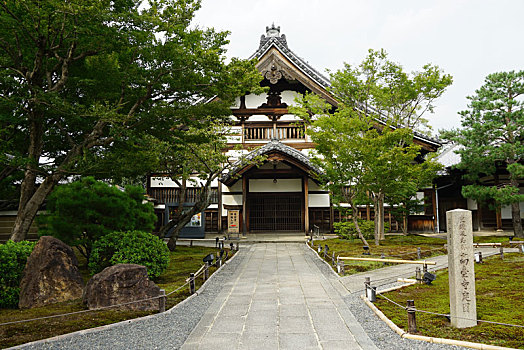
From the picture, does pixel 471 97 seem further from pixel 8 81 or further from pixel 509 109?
pixel 8 81

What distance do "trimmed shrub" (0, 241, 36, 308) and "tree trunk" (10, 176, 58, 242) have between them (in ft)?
5.62

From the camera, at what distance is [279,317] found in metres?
6.86

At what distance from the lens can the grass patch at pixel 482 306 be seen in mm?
5473

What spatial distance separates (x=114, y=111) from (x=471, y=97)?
20.0 m

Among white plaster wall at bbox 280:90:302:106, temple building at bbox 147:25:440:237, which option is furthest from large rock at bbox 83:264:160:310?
white plaster wall at bbox 280:90:302:106

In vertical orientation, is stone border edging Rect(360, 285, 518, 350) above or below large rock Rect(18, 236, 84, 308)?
below

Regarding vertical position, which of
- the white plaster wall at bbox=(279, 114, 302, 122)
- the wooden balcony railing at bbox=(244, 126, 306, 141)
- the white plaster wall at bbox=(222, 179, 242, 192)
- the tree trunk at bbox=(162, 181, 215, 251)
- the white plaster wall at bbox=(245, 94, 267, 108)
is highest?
the white plaster wall at bbox=(245, 94, 267, 108)

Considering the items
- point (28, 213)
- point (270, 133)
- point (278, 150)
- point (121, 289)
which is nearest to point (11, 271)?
point (28, 213)

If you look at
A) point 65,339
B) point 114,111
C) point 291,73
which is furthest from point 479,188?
point 65,339

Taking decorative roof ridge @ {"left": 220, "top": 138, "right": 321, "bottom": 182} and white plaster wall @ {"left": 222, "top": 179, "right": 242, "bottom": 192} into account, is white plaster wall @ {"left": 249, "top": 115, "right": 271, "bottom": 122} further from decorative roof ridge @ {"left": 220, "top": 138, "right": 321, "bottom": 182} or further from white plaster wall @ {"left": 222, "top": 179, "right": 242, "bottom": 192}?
white plaster wall @ {"left": 222, "top": 179, "right": 242, "bottom": 192}

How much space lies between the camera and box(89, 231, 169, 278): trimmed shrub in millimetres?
9328

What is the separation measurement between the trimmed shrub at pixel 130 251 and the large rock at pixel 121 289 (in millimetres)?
1755

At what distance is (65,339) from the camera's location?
225 inches

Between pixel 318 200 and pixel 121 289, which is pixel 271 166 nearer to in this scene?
pixel 318 200
